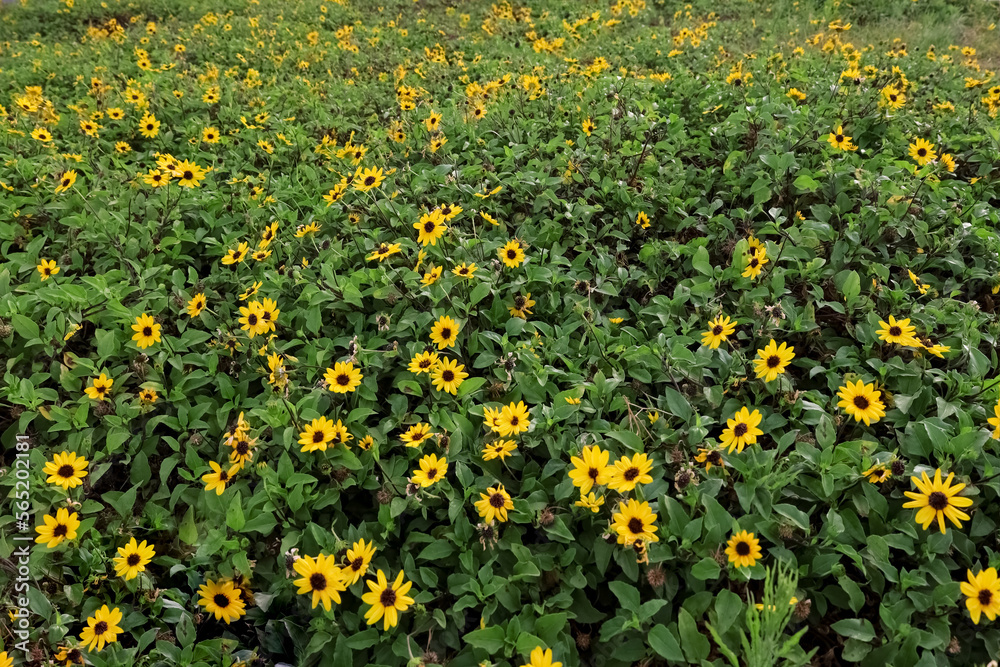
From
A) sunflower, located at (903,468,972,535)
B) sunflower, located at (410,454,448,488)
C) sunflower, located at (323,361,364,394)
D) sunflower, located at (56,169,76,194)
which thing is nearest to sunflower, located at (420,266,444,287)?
sunflower, located at (323,361,364,394)

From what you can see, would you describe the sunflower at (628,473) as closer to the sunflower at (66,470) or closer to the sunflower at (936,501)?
the sunflower at (936,501)

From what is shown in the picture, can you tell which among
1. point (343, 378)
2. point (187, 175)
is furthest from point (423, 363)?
point (187, 175)

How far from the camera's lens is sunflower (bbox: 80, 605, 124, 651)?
5.51 feet

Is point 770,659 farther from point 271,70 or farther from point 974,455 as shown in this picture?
point 271,70

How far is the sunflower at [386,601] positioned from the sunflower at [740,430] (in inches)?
42.5

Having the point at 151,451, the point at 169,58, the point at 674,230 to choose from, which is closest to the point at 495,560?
the point at 151,451

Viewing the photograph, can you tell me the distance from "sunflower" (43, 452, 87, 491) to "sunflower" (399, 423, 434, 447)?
1.13 m

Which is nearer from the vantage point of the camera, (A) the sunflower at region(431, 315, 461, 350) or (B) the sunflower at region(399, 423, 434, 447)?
(B) the sunflower at region(399, 423, 434, 447)

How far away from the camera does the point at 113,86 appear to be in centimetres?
538

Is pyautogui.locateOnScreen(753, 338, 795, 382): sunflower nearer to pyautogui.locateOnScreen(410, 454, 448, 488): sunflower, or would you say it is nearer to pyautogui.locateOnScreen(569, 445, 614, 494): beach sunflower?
pyautogui.locateOnScreen(569, 445, 614, 494): beach sunflower

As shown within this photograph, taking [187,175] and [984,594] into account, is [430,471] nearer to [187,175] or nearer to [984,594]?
[984,594]

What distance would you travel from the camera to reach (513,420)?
1.96 m

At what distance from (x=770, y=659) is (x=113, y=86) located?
262 inches

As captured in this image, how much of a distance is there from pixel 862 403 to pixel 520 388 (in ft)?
3.77
